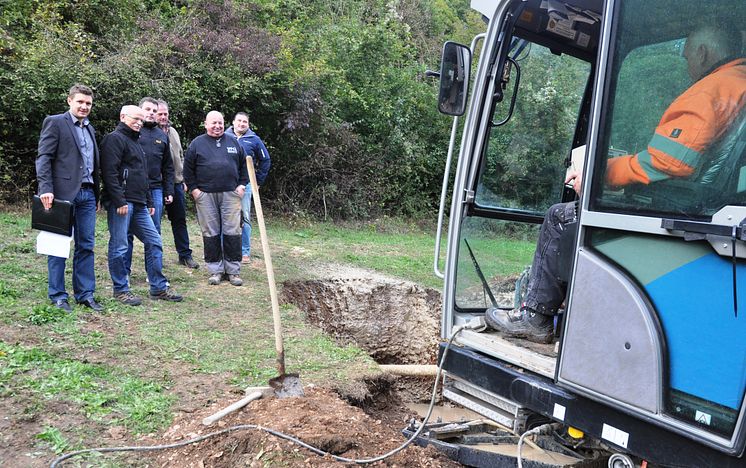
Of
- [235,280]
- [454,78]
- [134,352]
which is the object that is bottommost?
[134,352]

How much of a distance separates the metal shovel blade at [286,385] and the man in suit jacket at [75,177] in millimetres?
2305

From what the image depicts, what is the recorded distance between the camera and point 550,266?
11.6 ft

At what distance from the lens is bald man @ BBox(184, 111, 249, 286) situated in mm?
6996

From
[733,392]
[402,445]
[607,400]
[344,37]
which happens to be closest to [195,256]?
[402,445]

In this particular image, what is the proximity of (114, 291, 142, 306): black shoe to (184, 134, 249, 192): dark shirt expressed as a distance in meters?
1.49

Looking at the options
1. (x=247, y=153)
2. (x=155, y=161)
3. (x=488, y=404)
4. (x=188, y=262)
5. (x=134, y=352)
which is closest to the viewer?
(x=488, y=404)

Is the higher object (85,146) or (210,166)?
(85,146)

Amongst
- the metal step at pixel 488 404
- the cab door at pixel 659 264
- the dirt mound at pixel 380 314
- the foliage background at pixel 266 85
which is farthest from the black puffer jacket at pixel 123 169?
the foliage background at pixel 266 85

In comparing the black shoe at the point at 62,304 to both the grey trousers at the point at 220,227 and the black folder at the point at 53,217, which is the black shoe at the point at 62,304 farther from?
the grey trousers at the point at 220,227

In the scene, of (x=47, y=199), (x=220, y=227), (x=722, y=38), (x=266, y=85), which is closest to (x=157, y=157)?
(x=220, y=227)

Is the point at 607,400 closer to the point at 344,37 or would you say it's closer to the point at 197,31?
the point at 197,31

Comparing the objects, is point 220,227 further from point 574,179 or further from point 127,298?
point 574,179

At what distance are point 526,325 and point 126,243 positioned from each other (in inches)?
156

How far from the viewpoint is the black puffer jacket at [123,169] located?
5.76 meters
